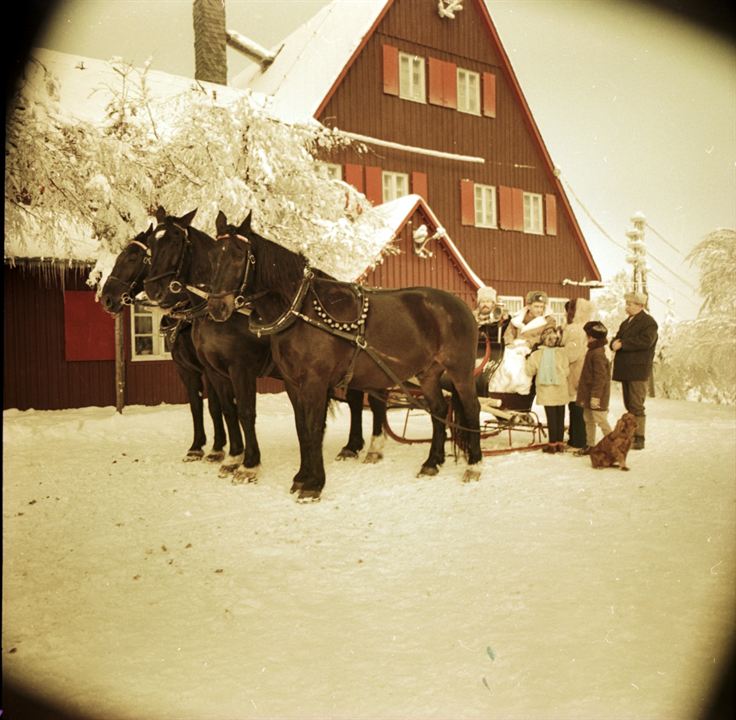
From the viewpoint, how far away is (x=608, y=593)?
2195mm

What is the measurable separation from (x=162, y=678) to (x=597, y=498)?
296 centimetres

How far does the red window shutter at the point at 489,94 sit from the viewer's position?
26.3ft

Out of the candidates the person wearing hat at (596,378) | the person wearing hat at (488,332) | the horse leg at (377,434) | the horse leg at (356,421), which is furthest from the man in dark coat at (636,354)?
the horse leg at (356,421)

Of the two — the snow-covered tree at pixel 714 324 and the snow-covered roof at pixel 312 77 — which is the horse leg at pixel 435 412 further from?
the snow-covered roof at pixel 312 77

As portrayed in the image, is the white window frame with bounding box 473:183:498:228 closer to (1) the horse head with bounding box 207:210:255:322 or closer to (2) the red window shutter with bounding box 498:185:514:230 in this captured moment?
(2) the red window shutter with bounding box 498:185:514:230

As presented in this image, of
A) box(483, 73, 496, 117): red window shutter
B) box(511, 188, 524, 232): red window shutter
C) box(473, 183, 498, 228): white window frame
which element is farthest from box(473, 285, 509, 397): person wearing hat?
box(511, 188, 524, 232): red window shutter

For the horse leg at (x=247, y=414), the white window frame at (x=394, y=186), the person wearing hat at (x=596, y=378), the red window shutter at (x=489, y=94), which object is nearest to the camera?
the horse leg at (x=247, y=414)

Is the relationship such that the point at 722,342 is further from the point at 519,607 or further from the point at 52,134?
the point at 52,134

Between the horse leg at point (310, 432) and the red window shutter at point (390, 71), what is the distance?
6.42 meters

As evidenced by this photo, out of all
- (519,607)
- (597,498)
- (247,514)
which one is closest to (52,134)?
(247,514)

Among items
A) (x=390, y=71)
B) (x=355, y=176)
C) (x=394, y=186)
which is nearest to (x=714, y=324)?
(x=390, y=71)

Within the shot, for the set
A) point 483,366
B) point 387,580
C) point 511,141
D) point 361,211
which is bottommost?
point 387,580

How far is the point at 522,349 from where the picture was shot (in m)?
5.43

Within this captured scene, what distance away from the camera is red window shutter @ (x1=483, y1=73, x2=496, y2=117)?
8.01 metres
